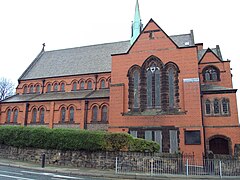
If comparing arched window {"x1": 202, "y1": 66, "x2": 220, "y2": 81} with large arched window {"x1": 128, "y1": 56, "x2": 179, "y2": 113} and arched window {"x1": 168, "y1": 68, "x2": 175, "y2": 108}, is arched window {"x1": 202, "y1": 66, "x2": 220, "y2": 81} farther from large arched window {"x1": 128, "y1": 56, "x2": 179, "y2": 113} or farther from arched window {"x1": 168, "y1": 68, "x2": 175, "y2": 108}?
large arched window {"x1": 128, "y1": 56, "x2": 179, "y2": 113}

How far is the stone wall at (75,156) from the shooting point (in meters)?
17.5

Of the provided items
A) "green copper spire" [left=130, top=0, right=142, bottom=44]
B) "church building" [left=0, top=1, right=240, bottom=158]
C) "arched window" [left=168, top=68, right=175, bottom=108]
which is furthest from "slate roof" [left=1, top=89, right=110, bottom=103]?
"green copper spire" [left=130, top=0, right=142, bottom=44]

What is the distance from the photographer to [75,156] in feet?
62.0

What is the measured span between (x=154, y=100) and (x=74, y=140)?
11.9 m

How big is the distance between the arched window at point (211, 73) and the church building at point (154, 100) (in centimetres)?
13

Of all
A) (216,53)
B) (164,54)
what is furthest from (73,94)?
(216,53)

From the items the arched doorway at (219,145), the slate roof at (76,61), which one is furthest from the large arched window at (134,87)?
the arched doorway at (219,145)

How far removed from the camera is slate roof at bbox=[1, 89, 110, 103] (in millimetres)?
33438

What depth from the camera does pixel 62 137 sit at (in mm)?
19500

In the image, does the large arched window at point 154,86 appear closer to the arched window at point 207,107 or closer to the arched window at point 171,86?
the arched window at point 171,86

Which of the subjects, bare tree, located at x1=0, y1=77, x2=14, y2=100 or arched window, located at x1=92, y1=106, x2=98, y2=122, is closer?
arched window, located at x1=92, y1=106, x2=98, y2=122

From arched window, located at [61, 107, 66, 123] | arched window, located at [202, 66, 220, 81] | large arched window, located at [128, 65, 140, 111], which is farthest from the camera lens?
arched window, located at [61, 107, 66, 123]

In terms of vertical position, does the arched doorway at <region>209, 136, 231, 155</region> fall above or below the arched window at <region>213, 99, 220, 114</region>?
below

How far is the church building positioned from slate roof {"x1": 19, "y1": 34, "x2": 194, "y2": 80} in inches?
22.4
